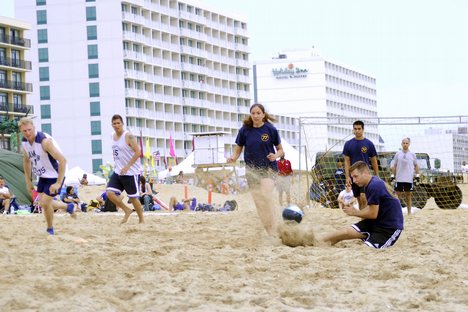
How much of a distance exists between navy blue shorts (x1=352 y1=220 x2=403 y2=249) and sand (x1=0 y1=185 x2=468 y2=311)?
0.32 feet

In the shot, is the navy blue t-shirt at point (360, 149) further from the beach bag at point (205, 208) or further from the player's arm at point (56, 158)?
the beach bag at point (205, 208)

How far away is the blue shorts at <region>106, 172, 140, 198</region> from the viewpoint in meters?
13.5

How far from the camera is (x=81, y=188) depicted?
4447 centimetres

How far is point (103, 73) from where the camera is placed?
9619 cm

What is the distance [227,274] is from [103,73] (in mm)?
90480

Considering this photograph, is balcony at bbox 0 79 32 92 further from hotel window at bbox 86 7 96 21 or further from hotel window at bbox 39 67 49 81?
hotel window at bbox 86 7 96 21

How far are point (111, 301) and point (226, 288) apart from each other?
894 mm

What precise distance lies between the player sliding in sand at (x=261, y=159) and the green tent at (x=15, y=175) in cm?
1848

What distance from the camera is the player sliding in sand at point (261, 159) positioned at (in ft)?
34.6

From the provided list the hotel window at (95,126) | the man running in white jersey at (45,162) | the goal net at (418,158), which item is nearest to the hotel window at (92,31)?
the hotel window at (95,126)

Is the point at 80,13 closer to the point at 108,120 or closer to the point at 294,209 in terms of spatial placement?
the point at 108,120

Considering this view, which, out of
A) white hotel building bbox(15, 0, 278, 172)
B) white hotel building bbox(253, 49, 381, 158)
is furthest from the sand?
white hotel building bbox(253, 49, 381, 158)

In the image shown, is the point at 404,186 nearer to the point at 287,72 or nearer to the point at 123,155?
the point at 123,155

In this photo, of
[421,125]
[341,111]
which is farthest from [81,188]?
[341,111]
